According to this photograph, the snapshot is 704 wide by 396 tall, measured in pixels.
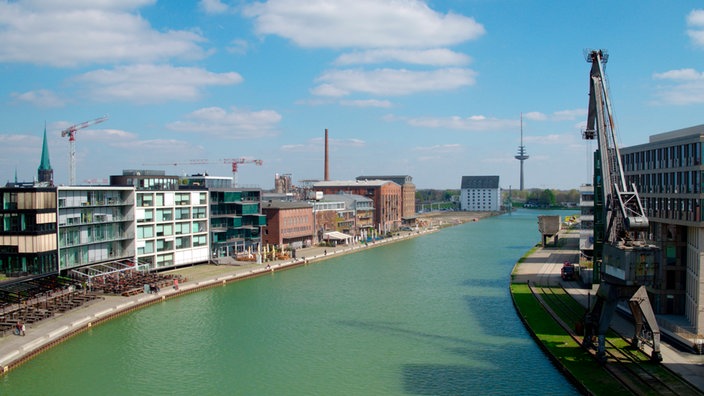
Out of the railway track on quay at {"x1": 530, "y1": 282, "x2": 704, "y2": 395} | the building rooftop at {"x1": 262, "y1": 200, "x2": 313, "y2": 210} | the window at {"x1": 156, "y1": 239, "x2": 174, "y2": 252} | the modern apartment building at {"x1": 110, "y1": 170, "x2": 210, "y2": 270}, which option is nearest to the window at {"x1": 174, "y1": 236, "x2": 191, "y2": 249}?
the modern apartment building at {"x1": 110, "y1": 170, "x2": 210, "y2": 270}

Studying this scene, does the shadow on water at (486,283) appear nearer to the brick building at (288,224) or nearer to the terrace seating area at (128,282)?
the terrace seating area at (128,282)

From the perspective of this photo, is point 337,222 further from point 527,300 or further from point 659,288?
point 659,288

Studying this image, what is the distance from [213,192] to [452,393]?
1560 inches

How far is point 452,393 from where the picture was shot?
2298 cm

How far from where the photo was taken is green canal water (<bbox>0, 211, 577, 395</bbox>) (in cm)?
2425

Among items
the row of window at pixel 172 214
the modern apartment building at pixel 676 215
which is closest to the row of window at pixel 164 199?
the row of window at pixel 172 214

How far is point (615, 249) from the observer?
25156 millimetres

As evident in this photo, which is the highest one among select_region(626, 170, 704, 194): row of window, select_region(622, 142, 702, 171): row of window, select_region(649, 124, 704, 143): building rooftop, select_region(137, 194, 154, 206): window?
select_region(649, 124, 704, 143): building rooftop

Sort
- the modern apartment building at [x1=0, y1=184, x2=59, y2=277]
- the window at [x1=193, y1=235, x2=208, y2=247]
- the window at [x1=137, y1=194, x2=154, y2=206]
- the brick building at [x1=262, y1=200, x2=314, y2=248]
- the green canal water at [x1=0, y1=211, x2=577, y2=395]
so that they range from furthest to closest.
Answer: the brick building at [x1=262, y1=200, x2=314, y2=248]
the window at [x1=193, y1=235, x2=208, y2=247]
the window at [x1=137, y1=194, x2=154, y2=206]
the modern apartment building at [x1=0, y1=184, x2=59, y2=277]
the green canal water at [x1=0, y1=211, x2=577, y2=395]

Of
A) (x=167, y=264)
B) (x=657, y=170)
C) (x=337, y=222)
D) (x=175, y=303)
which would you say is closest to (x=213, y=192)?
(x=167, y=264)

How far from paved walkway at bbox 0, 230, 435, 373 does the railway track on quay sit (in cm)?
2500

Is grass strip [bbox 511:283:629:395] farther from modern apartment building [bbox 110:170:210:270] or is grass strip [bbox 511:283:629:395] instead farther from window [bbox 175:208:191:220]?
window [bbox 175:208:191:220]

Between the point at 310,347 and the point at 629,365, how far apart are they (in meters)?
14.5

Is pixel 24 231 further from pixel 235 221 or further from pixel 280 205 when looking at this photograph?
pixel 280 205
